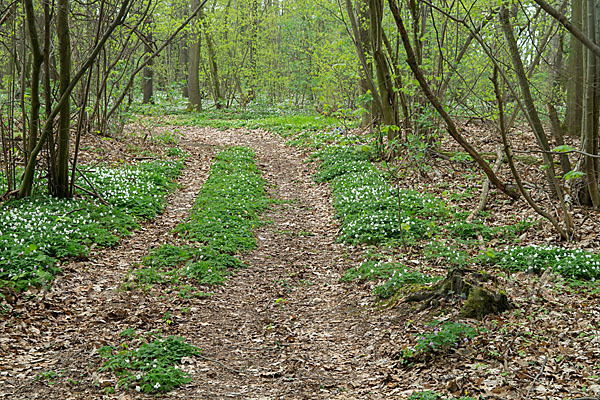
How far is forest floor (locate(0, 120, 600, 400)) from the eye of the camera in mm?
4594

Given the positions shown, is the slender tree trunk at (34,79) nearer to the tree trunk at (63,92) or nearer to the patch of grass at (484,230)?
the tree trunk at (63,92)

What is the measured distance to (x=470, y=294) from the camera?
575 centimetres

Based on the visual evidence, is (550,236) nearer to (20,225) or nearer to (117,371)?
(117,371)

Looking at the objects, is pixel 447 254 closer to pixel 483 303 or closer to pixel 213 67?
pixel 483 303

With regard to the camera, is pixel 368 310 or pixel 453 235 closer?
pixel 368 310

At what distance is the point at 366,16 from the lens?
14.9 meters

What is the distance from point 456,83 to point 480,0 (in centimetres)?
474

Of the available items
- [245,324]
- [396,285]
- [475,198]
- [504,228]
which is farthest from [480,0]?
[245,324]

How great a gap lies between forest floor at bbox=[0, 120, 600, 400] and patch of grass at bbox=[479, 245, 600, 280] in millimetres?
245

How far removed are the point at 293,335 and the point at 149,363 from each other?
6.05ft

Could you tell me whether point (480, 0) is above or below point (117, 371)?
above

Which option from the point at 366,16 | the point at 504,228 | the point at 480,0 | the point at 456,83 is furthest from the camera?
the point at 456,83

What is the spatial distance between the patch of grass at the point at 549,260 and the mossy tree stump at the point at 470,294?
415 millimetres

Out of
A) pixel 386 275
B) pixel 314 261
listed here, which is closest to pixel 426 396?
pixel 386 275
